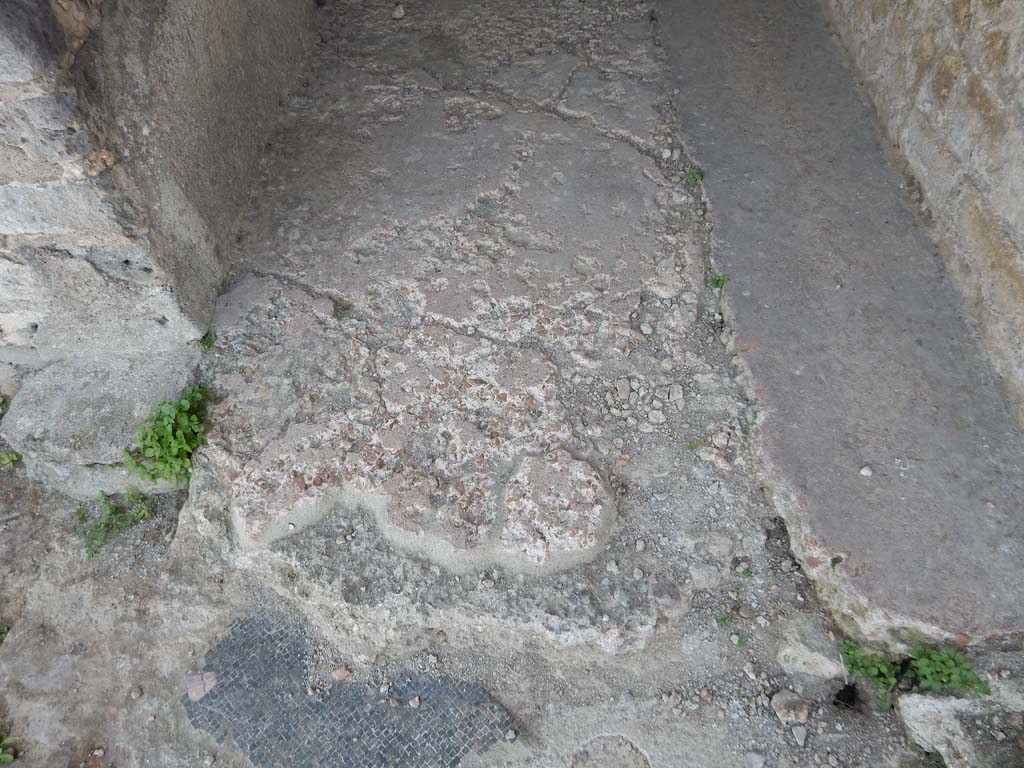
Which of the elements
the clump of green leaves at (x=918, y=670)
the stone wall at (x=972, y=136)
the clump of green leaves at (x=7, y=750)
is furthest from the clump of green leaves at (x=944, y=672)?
the clump of green leaves at (x=7, y=750)

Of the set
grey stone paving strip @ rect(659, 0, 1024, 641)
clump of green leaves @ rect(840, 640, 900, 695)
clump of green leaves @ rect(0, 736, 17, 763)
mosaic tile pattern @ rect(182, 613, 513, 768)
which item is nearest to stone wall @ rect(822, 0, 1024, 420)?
grey stone paving strip @ rect(659, 0, 1024, 641)

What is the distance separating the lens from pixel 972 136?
1891 mm

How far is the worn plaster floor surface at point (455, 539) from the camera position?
62.6 inches

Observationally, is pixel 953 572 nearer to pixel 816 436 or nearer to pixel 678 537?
pixel 816 436

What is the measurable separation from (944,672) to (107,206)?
6.79 feet

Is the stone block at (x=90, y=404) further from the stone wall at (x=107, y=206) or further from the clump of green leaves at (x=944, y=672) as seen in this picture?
the clump of green leaves at (x=944, y=672)

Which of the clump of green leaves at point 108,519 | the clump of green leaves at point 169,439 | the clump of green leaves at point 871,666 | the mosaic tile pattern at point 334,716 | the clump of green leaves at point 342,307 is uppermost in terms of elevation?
the clump of green leaves at point 871,666

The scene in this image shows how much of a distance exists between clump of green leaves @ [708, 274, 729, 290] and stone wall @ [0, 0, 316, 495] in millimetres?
1426

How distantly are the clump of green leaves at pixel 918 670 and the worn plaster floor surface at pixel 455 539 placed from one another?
5cm

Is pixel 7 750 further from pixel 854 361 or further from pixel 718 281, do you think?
pixel 854 361

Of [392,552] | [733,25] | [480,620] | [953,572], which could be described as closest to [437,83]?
[733,25]

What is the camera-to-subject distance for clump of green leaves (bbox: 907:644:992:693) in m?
1.48

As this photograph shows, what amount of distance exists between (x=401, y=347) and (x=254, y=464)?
490 millimetres

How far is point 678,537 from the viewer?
171cm
